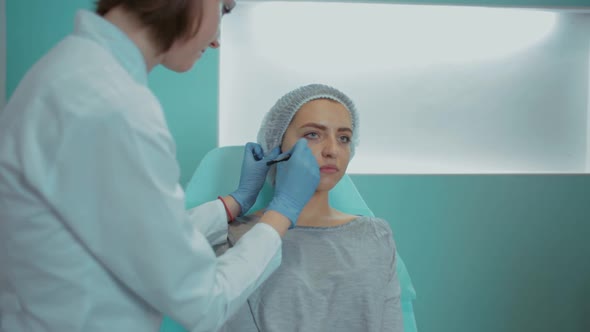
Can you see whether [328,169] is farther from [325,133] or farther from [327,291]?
[327,291]

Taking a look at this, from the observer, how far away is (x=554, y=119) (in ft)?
6.78

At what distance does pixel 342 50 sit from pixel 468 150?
0.67 m

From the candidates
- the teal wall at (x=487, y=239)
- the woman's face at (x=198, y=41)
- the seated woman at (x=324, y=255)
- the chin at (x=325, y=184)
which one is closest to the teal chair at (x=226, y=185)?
the seated woman at (x=324, y=255)

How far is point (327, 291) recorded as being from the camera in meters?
1.23

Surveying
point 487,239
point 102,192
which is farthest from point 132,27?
point 487,239

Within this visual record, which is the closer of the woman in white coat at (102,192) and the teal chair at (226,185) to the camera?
the woman in white coat at (102,192)

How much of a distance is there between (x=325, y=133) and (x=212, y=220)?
376 millimetres

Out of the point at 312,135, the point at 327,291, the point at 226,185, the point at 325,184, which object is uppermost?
the point at 312,135

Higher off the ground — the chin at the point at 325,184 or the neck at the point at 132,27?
the neck at the point at 132,27

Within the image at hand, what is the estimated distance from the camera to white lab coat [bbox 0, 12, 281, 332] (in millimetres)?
630

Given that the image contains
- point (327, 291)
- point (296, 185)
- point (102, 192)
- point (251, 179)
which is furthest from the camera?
point (251, 179)

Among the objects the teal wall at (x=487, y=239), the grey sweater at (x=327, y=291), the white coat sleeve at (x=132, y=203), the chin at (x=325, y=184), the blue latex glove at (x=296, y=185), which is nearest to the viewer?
the white coat sleeve at (x=132, y=203)

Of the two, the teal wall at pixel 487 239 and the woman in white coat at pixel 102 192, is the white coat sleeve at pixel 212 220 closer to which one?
the woman in white coat at pixel 102 192

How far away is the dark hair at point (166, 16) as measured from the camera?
73 centimetres
